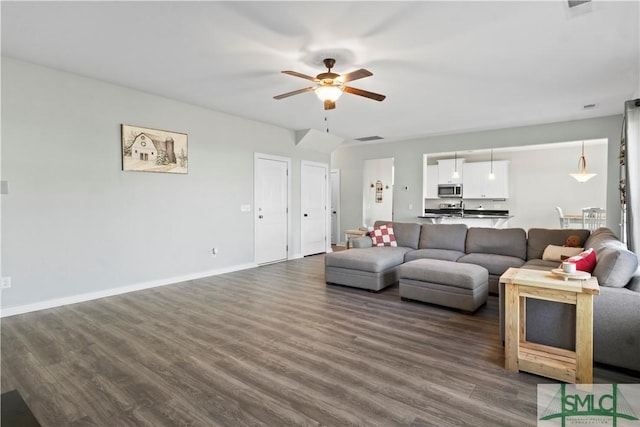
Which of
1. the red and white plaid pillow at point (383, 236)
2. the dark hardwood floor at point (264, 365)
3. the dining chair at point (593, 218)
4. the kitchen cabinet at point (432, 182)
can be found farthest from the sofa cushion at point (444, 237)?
the kitchen cabinet at point (432, 182)

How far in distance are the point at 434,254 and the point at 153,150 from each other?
4.31 metres

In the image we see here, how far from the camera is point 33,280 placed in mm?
3678

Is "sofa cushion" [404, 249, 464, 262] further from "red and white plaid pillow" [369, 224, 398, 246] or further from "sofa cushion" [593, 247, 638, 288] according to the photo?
"sofa cushion" [593, 247, 638, 288]

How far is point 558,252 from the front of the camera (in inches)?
171

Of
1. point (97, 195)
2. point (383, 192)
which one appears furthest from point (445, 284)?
point (383, 192)

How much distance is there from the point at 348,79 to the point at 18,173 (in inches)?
140

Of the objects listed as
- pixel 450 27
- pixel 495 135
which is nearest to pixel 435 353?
pixel 450 27

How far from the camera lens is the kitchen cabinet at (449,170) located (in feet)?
30.2

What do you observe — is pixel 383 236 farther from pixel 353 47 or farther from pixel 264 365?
pixel 264 365

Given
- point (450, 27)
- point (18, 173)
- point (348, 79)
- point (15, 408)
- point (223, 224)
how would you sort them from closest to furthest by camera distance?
point (15, 408), point (450, 27), point (348, 79), point (18, 173), point (223, 224)

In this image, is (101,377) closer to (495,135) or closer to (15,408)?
(15,408)

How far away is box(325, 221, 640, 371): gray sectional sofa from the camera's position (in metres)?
2.33

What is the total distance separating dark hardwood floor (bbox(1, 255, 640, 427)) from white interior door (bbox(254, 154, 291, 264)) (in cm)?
243

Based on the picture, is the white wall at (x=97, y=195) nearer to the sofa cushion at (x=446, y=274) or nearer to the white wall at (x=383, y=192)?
the sofa cushion at (x=446, y=274)
